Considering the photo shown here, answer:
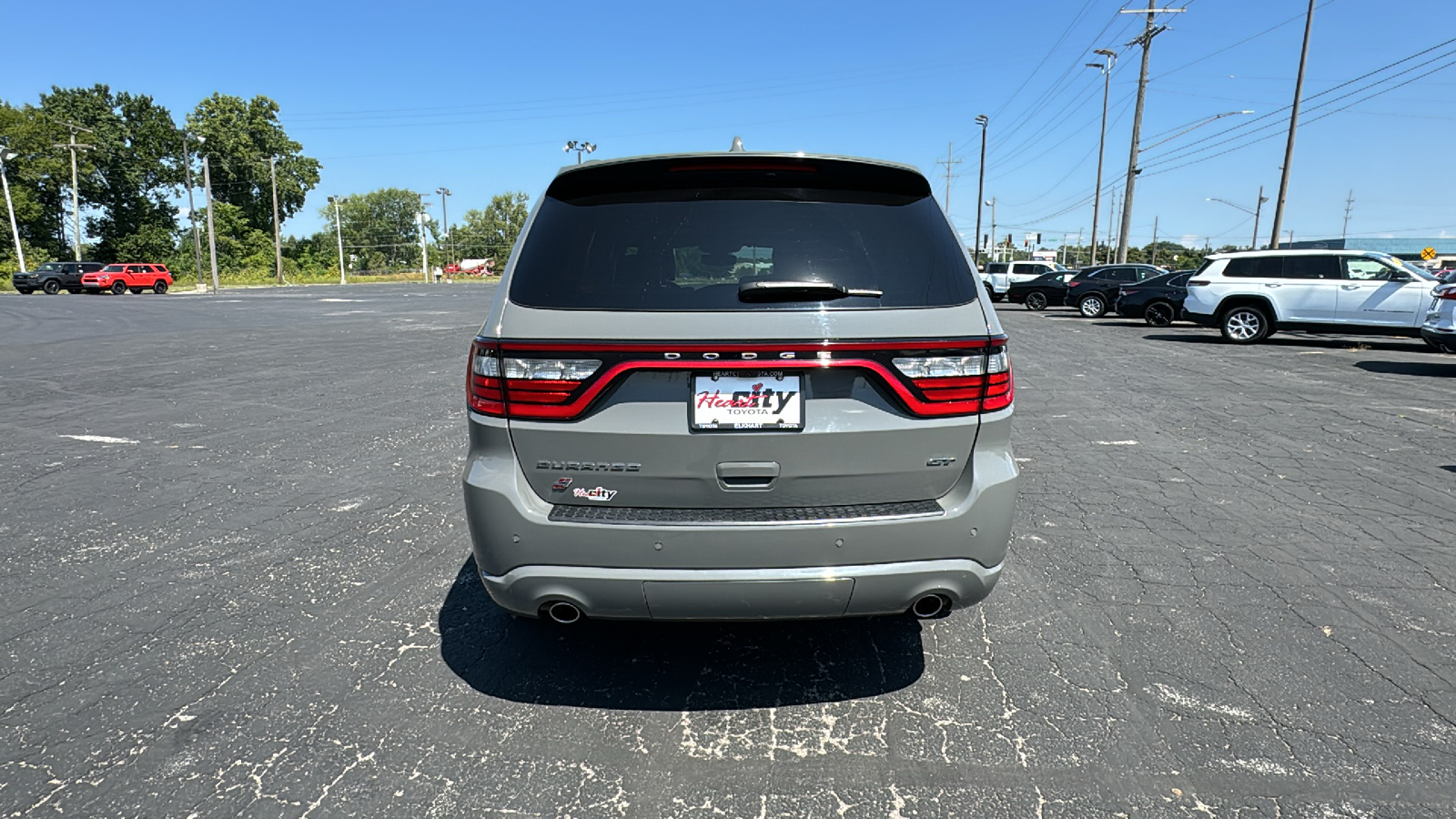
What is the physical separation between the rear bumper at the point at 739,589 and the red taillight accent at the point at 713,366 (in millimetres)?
494

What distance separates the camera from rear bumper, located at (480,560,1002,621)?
96.6 inches

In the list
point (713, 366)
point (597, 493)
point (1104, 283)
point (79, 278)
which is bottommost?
point (79, 278)

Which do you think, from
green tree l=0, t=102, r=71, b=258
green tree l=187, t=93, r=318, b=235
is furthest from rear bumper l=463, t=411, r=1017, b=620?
green tree l=187, t=93, r=318, b=235

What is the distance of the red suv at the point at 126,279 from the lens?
43094 mm

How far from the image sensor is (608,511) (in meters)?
2.51

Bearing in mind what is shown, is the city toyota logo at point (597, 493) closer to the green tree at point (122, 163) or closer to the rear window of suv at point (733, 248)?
the rear window of suv at point (733, 248)

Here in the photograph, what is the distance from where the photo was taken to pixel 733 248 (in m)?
2.71

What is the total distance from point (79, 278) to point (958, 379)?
54.6m

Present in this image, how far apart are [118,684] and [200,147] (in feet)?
301

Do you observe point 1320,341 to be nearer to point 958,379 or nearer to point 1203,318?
point 1203,318

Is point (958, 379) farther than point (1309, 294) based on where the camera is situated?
No

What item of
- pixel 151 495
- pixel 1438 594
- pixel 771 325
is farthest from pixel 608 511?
pixel 151 495

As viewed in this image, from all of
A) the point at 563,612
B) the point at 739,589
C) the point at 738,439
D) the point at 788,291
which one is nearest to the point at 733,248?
the point at 788,291

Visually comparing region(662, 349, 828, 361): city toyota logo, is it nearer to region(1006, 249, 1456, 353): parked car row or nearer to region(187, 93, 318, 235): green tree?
region(1006, 249, 1456, 353): parked car row
